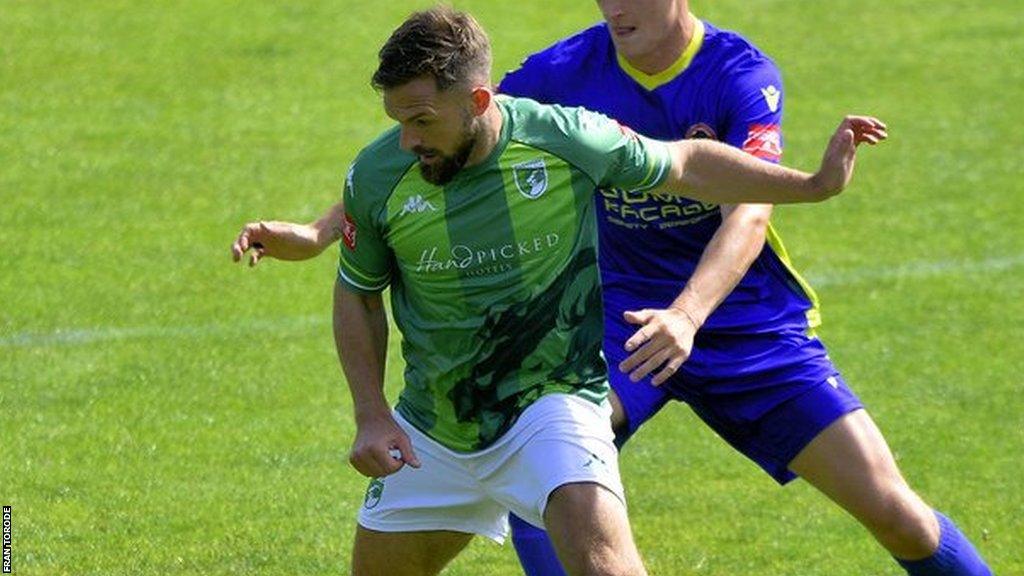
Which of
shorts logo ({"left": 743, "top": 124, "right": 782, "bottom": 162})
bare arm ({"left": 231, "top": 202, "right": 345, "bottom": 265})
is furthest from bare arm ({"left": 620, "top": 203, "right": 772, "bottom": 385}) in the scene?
bare arm ({"left": 231, "top": 202, "right": 345, "bottom": 265})

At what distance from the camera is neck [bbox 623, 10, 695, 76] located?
23.1 ft

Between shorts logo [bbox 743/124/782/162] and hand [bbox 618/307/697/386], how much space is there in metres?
1.13

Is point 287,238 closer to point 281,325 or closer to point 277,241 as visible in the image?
point 277,241

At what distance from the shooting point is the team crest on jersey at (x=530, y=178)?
5.94 metres

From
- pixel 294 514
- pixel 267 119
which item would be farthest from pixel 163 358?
pixel 267 119

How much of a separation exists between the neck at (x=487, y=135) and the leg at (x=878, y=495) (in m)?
1.59

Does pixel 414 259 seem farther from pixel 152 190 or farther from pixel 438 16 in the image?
pixel 152 190

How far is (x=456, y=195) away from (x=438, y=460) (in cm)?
79

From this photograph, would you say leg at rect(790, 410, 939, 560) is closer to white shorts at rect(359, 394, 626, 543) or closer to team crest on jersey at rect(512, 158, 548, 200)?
white shorts at rect(359, 394, 626, 543)

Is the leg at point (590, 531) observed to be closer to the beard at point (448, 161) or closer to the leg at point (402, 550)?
the leg at point (402, 550)

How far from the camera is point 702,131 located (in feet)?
22.9

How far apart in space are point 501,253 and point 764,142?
124cm

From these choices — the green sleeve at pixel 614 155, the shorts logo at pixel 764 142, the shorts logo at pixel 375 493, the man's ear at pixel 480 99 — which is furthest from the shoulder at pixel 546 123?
the shorts logo at pixel 375 493

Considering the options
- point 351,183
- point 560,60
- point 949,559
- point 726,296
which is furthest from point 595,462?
point 560,60
